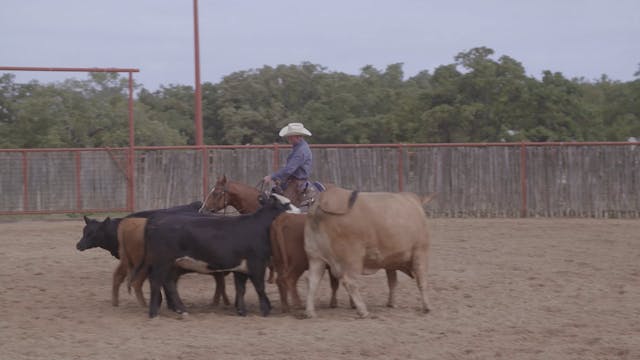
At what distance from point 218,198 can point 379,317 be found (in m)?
3.31

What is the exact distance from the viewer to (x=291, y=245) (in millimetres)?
9102

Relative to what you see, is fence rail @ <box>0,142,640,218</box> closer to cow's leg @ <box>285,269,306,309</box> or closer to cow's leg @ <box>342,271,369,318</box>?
cow's leg @ <box>285,269,306,309</box>

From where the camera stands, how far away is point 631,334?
771 centimetres

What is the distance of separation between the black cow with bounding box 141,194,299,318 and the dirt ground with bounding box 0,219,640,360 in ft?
1.09

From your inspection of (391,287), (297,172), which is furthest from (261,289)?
(297,172)

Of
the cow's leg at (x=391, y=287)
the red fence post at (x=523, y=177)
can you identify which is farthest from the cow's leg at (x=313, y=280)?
the red fence post at (x=523, y=177)

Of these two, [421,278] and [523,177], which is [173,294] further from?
[523,177]

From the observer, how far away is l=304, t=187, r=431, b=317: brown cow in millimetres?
8695

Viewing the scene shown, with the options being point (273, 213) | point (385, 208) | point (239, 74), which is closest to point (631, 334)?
point (385, 208)

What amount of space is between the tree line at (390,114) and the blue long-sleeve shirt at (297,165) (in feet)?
64.6

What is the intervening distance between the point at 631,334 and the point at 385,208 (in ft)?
8.69

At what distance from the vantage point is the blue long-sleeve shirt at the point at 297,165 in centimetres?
1059

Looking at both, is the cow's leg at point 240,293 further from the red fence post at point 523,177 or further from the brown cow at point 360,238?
the red fence post at point 523,177

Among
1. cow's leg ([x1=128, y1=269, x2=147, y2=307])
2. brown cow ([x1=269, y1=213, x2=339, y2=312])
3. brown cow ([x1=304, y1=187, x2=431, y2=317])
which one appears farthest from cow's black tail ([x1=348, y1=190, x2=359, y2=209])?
cow's leg ([x1=128, y1=269, x2=147, y2=307])
